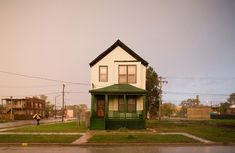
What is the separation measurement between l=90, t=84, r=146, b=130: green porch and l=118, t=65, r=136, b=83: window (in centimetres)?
84

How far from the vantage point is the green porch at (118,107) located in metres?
31.1

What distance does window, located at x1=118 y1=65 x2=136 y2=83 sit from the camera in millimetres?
33688

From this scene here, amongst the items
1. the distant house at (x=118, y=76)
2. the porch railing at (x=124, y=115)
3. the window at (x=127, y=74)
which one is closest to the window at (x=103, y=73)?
the distant house at (x=118, y=76)

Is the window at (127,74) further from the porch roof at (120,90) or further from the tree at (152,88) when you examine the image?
the tree at (152,88)

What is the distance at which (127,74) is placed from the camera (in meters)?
33.7

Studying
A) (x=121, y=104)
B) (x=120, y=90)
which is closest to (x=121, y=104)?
(x=121, y=104)

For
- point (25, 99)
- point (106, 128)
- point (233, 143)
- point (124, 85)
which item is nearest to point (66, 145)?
point (233, 143)

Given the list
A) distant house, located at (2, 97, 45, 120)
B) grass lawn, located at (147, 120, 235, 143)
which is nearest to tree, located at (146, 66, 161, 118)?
grass lawn, located at (147, 120, 235, 143)

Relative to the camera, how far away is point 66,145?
18172 millimetres

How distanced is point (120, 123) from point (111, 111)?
2.12m

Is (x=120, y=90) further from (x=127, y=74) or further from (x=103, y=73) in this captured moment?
(x=103, y=73)

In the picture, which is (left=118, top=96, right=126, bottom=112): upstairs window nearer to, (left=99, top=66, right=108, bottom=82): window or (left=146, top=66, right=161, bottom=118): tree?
(left=99, top=66, right=108, bottom=82): window

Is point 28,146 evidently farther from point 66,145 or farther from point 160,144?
point 160,144

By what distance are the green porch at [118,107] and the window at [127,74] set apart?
33.2 inches
